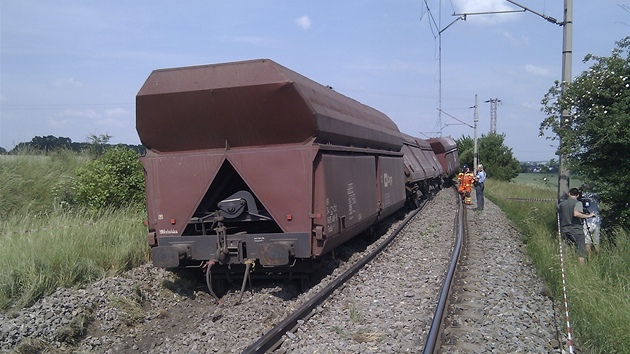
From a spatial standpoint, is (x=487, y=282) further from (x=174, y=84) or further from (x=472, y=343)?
(x=174, y=84)

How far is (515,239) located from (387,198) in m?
3.45

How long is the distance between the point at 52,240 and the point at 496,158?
2074 inches

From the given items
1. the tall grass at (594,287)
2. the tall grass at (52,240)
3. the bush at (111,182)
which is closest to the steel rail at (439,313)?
the tall grass at (594,287)

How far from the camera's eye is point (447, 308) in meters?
6.85

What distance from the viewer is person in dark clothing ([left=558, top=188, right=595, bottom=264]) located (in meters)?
9.48

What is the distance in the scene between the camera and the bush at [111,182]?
39.3ft

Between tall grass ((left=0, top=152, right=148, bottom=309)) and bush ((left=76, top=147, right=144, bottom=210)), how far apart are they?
0.29 m

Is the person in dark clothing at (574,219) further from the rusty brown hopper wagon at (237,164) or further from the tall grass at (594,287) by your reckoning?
the rusty brown hopper wagon at (237,164)

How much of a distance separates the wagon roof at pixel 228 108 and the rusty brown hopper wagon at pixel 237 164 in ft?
0.05

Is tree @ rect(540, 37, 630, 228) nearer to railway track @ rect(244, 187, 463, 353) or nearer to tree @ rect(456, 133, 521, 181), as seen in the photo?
railway track @ rect(244, 187, 463, 353)

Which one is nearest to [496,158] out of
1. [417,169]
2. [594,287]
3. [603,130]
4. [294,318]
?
[417,169]

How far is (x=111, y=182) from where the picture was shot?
39.5ft

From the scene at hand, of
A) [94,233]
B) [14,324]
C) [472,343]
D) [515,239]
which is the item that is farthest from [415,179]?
[14,324]

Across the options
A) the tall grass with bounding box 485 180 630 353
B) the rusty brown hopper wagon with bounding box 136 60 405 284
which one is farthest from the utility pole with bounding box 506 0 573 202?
the rusty brown hopper wagon with bounding box 136 60 405 284
